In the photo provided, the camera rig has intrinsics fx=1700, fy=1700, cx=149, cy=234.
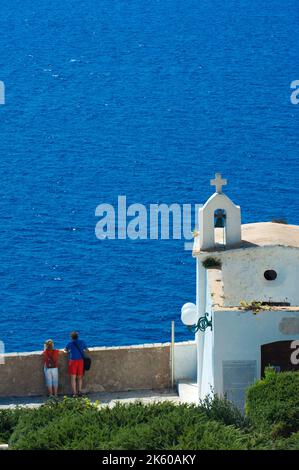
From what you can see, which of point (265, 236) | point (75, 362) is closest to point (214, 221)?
point (265, 236)

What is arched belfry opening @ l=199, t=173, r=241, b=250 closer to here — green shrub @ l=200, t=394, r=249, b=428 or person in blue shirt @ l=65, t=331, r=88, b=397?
person in blue shirt @ l=65, t=331, r=88, b=397

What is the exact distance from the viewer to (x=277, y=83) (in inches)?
5256

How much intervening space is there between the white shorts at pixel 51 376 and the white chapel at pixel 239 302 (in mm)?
2669

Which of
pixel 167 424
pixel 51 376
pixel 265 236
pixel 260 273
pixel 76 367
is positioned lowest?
pixel 167 424

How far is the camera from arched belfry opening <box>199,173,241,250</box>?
3531cm

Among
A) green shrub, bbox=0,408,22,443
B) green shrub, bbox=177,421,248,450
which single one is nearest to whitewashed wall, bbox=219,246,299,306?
green shrub, bbox=0,408,22,443

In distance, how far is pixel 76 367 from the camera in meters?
34.0

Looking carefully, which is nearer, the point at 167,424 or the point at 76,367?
the point at 167,424

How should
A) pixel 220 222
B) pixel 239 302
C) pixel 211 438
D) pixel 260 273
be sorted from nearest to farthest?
pixel 211 438, pixel 239 302, pixel 260 273, pixel 220 222

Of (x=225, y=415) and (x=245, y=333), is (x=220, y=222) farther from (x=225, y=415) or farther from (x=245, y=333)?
(x=225, y=415)

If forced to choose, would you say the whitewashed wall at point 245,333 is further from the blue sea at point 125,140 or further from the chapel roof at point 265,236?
the blue sea at point 125,140

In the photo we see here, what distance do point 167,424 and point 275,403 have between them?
383cm

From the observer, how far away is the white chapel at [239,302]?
3139 cm
